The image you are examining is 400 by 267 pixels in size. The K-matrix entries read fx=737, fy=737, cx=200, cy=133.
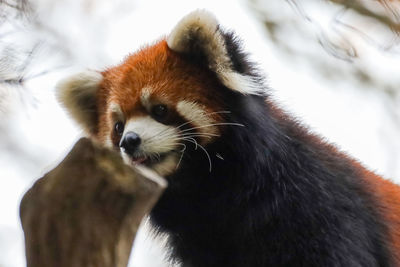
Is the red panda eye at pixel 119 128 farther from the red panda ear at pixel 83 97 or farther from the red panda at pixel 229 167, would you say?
the red panda ear at pixel 83 97

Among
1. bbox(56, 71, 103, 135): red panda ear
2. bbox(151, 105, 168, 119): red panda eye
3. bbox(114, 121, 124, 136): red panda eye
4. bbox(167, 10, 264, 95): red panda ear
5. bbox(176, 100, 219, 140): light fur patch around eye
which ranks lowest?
bbox(56, 71, 103, 135): red panda ear

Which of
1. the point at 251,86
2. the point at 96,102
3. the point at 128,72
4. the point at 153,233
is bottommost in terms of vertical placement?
the point at 153,233

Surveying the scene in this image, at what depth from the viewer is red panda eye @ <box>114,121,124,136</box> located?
3.23 metres

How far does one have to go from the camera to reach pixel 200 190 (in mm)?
3291

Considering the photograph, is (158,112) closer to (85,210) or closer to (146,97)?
(146,97)

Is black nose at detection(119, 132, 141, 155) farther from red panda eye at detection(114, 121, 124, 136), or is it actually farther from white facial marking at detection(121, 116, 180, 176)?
red panda eye at detection(114, 121, 124, 136)

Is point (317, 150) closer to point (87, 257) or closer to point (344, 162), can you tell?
point (344, 162)

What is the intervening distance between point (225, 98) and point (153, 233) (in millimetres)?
775

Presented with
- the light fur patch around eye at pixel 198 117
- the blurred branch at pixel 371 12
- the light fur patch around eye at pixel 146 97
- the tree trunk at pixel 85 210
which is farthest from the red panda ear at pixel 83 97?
the tree trunk at pixel 85 210

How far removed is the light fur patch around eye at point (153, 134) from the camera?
9.96 feet

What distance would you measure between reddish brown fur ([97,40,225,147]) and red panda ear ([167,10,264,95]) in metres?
0.07

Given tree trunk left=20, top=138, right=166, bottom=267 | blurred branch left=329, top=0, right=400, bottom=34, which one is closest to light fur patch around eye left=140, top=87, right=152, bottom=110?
blurred branch left=329, top=0, right=400, bottom=34

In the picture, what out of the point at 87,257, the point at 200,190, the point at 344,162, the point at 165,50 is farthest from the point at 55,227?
the point at 344,162

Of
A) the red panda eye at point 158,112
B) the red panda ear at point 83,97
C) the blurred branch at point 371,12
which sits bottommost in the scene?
the red panda ear at point 83,97
